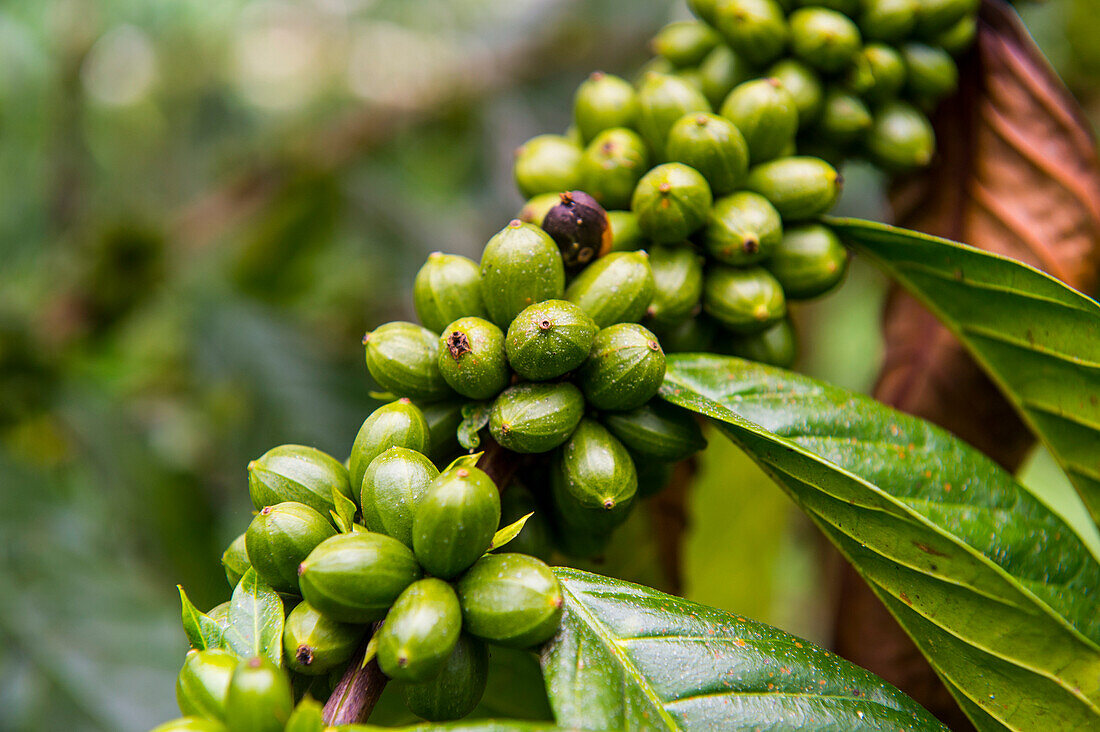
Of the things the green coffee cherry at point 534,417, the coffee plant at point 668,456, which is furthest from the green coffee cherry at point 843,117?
the green coffee cherry at point 534,417

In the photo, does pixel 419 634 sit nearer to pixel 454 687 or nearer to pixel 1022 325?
pixel 454 687

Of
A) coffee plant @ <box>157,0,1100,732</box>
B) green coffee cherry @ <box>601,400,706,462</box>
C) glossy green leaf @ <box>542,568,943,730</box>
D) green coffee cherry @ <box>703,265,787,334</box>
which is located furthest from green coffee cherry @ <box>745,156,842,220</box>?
glossy green leaf @ <box>542,568,943,730</box>

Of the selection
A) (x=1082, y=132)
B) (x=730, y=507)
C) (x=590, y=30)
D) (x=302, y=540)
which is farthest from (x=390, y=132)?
(x=302, y=540)

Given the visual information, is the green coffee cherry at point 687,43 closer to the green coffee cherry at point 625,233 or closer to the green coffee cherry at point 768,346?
the green coffee cherry at point 625,233

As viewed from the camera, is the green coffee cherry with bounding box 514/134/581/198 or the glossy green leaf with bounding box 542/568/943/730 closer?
the glossy green leaf with bounding box 542/568/943/730

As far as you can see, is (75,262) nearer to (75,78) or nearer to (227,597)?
(75,78)

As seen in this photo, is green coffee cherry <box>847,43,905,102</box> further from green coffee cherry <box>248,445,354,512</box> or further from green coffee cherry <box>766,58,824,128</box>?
green coffee cherry <box>248,445,354,512</box>
